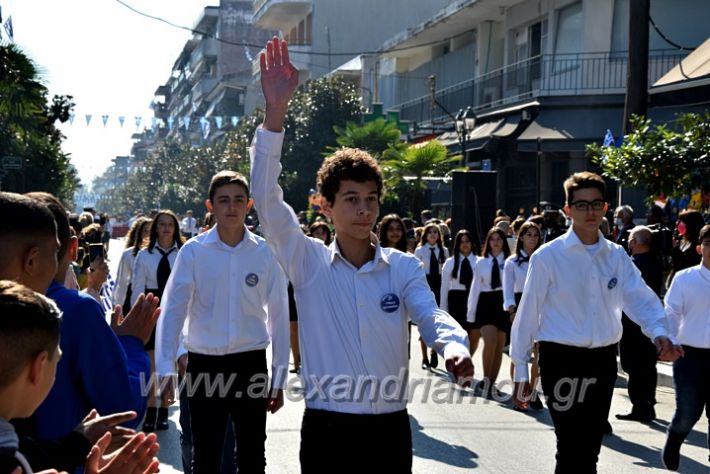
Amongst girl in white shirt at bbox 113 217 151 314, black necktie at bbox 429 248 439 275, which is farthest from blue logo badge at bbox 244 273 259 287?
black necktie at bbox 429 248 439 275

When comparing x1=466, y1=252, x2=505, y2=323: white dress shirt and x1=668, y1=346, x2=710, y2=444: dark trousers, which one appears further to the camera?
x1=466, y1=252, x2=505, y2=323: white dress shirt

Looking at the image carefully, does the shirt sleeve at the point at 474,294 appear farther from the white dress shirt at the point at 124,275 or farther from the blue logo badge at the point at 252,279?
the blue logo badge at the point at 252,279

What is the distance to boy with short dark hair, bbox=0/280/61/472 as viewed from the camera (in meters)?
2.81

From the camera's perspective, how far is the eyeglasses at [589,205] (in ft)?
23.3

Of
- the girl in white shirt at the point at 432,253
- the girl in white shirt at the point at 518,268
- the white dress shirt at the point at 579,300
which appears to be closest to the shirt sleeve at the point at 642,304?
the white dress shirt at the point at 579,300

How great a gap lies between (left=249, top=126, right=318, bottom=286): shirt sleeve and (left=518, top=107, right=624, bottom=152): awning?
2428cm

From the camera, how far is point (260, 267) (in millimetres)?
6988

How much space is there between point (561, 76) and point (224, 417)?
25.4m

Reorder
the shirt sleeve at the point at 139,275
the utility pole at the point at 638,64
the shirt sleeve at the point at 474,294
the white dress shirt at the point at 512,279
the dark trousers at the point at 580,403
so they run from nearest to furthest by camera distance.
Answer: the dark trousers at the point at 580,403
the shirt sleeve at the point at 139,275
the white dress shirt at the point at 512,279
the shirt sleeve at the point at 474,294
the utility pole at the point at 638,64

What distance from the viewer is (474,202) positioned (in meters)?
22.7

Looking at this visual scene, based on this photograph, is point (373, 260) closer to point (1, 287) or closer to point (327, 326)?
point (327, 326)

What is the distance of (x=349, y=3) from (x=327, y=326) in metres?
65.1

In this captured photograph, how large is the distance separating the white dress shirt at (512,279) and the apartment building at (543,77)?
1139 cm

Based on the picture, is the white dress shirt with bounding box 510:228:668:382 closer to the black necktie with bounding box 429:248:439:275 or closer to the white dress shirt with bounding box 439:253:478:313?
the white dress shirt with bounding box 439:253:478:313
